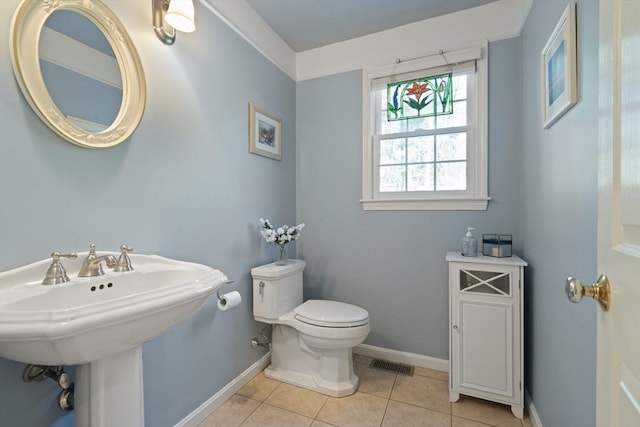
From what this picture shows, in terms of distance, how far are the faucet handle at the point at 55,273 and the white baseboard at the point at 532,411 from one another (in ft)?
7.04

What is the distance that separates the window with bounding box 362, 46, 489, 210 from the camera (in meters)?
1.96

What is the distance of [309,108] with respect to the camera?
246 cm

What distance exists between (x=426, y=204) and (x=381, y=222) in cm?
36

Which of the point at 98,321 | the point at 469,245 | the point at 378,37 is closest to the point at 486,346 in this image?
the point at 469,245

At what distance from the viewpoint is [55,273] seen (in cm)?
91

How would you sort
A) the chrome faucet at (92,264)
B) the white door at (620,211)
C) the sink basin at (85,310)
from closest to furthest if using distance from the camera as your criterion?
the white door at (620,211), the sink basin at (85,310), the chrome faucet at (92,264)

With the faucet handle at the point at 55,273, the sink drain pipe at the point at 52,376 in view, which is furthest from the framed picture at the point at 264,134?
the sink drain pipe at the point at 52,376

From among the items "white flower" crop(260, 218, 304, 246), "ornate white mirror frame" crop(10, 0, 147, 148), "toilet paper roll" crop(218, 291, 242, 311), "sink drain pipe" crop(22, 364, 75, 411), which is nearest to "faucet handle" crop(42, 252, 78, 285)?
"sink drain pipe" crop(22, 364, 75, 411)

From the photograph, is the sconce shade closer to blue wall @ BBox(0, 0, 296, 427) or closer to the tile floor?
blue wall @ BBox(0, 0, 296, 427)

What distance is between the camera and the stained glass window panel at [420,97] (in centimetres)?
205

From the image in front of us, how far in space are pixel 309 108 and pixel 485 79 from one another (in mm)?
1327

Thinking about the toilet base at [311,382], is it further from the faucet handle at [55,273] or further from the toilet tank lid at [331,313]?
the faucet handle at [55,273]

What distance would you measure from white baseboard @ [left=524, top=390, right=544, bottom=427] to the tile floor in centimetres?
4

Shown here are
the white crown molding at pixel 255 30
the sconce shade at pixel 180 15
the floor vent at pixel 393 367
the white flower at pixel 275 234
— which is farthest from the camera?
the floor vent at pixel 393 367
